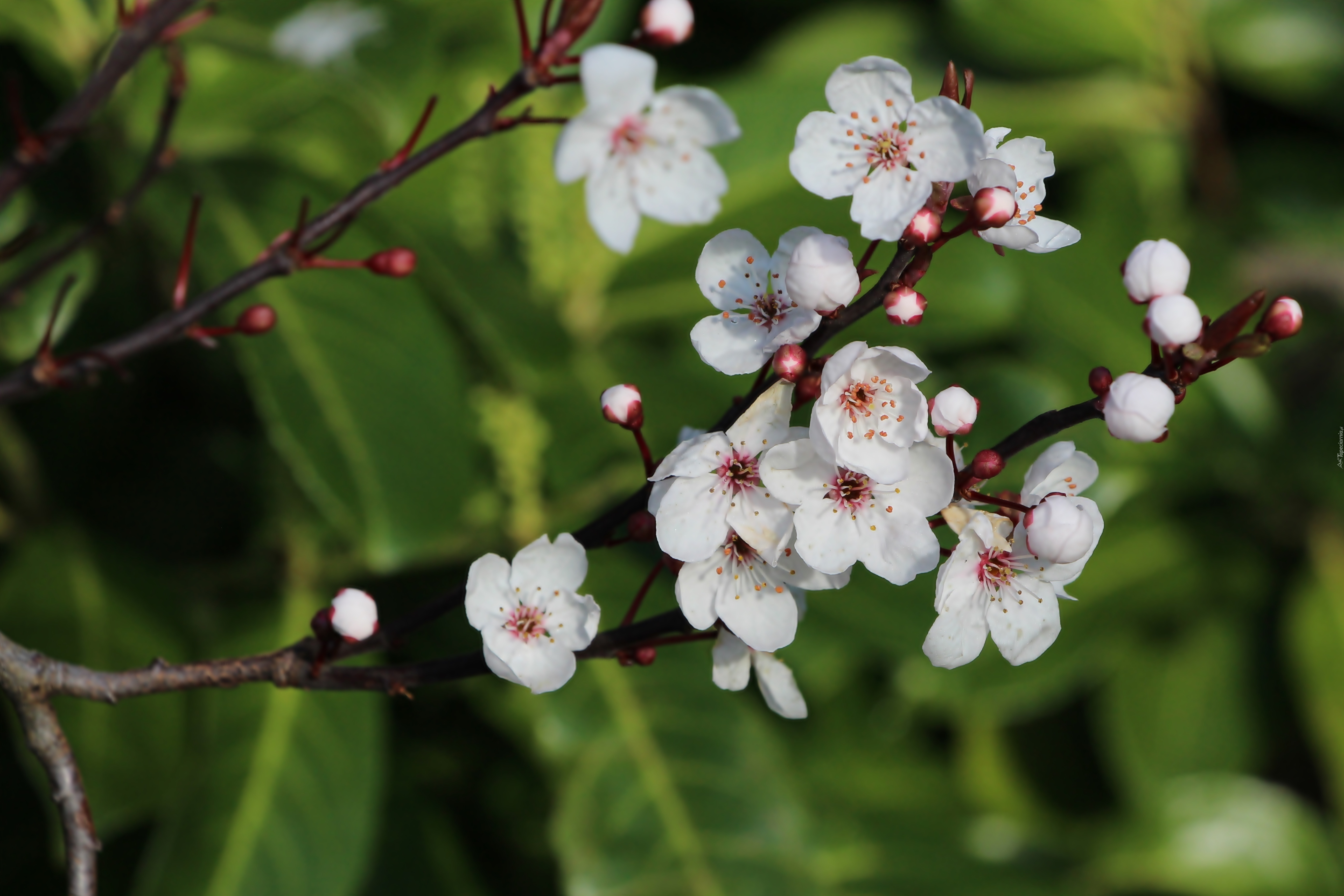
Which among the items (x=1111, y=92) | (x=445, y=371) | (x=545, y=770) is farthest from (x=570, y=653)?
(x=1111, y=92)

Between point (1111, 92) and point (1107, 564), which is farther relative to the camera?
point (1111, 92)

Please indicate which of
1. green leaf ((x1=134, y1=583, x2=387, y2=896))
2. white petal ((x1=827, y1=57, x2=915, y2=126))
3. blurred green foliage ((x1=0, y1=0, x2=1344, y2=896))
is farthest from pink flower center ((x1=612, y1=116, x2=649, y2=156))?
green leaf ((x1=134, y1=583, x2=387, y2=896))

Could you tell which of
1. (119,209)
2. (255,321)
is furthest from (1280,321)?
(119,209)

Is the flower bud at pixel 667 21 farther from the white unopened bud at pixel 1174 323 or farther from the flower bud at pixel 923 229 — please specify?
the white unopened bud at pixel 1174 323

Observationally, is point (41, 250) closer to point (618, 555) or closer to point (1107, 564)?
point (618, 555)

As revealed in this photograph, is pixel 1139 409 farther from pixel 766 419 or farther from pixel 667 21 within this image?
pixel 667 21
